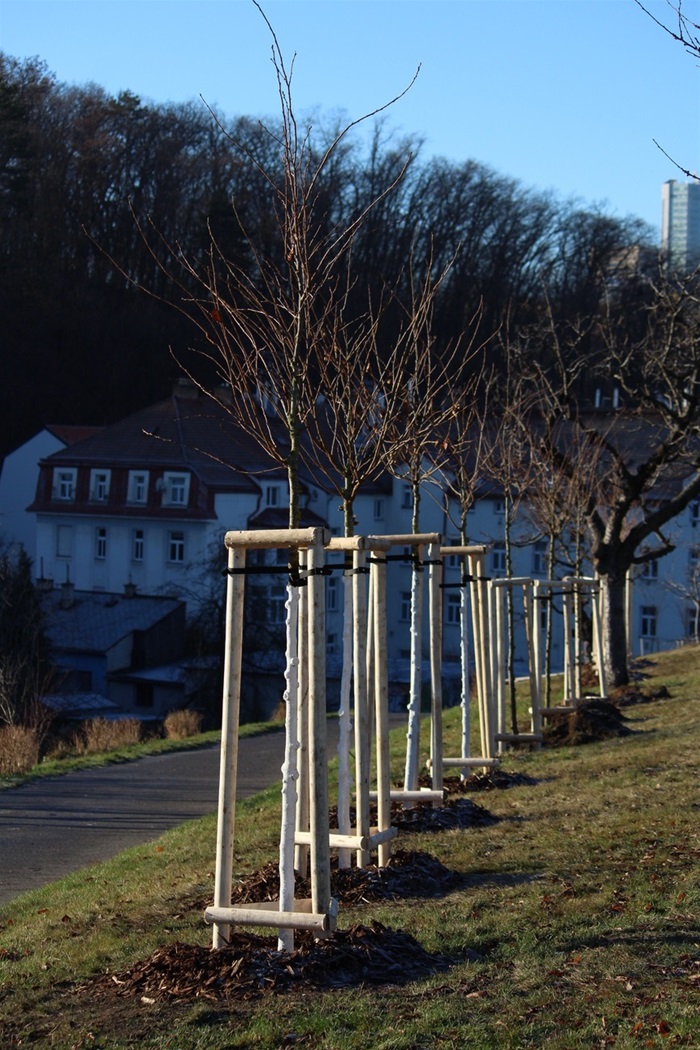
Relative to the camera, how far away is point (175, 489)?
2156 inches

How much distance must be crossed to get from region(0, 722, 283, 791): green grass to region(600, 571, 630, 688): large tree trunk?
560 centimetres

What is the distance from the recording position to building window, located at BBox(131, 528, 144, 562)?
181ft

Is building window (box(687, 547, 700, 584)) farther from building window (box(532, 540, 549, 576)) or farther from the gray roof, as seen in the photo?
the gray roof

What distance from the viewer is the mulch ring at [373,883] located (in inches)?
282

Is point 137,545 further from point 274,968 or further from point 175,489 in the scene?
point 274,968

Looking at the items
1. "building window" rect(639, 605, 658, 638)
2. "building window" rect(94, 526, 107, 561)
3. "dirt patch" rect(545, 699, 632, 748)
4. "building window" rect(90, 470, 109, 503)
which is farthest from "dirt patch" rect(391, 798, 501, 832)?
"building window" rect(90, 470, 109, 503)

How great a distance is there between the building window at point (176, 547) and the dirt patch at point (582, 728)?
132 ft

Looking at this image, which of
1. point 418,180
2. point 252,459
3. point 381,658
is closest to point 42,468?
point 252,459

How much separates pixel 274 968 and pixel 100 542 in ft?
170

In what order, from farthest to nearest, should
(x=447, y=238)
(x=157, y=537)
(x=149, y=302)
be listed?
(x=447, y=238) → (x=149, y=302) → (x=157, y=537)

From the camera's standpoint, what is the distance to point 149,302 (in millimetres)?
70312

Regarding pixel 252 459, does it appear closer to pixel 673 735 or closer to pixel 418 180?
pixel 418 180

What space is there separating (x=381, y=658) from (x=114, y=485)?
4979cm

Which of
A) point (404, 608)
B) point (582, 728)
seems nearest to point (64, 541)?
point (404, 608)
